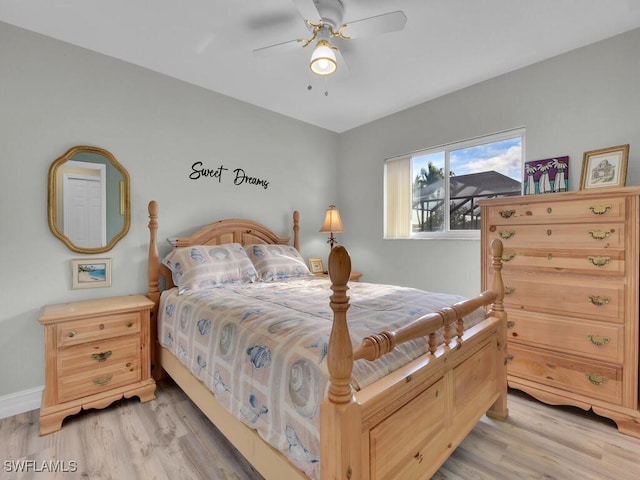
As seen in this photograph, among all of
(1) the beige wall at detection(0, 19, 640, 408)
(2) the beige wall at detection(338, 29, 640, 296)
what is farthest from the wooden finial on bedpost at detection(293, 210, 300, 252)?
(2) the beige wall at detection(338, 29, 640, 296)

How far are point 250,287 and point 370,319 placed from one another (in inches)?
48.5

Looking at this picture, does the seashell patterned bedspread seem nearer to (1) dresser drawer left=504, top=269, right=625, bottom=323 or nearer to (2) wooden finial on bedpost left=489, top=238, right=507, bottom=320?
(2) wooden finial on bedpost left=489, top=238, right=507, bottom=320

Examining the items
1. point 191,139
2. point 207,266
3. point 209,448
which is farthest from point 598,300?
point 191,139

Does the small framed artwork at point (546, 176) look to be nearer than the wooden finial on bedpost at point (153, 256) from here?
Yes

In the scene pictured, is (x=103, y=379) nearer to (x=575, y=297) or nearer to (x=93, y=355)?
(x=93, y=355)

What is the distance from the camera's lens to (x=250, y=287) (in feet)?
7.95

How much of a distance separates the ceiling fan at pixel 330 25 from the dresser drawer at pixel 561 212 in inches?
56.7

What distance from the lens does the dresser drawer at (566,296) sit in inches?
73.8

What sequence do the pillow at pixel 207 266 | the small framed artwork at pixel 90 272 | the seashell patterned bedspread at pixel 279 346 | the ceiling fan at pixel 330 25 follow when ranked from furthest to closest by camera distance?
the pillow at pixel 207 266
the small framed artwork at pixel 90 272
the ceiling fan at pixel 330 25
the seashell patterned bedspread at pixel 279 346

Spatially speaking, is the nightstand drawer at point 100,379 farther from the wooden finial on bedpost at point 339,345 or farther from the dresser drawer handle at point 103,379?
the wooden finial on bedpost at point 339,345

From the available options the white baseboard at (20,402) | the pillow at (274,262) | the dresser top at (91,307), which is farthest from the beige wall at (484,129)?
the white baseboard at (20,402)

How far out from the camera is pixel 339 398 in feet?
2.99

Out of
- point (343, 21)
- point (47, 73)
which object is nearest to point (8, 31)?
point (47, 73)

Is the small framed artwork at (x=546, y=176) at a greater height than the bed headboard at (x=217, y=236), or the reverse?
the small framed artwork at (x=546, y=176)
